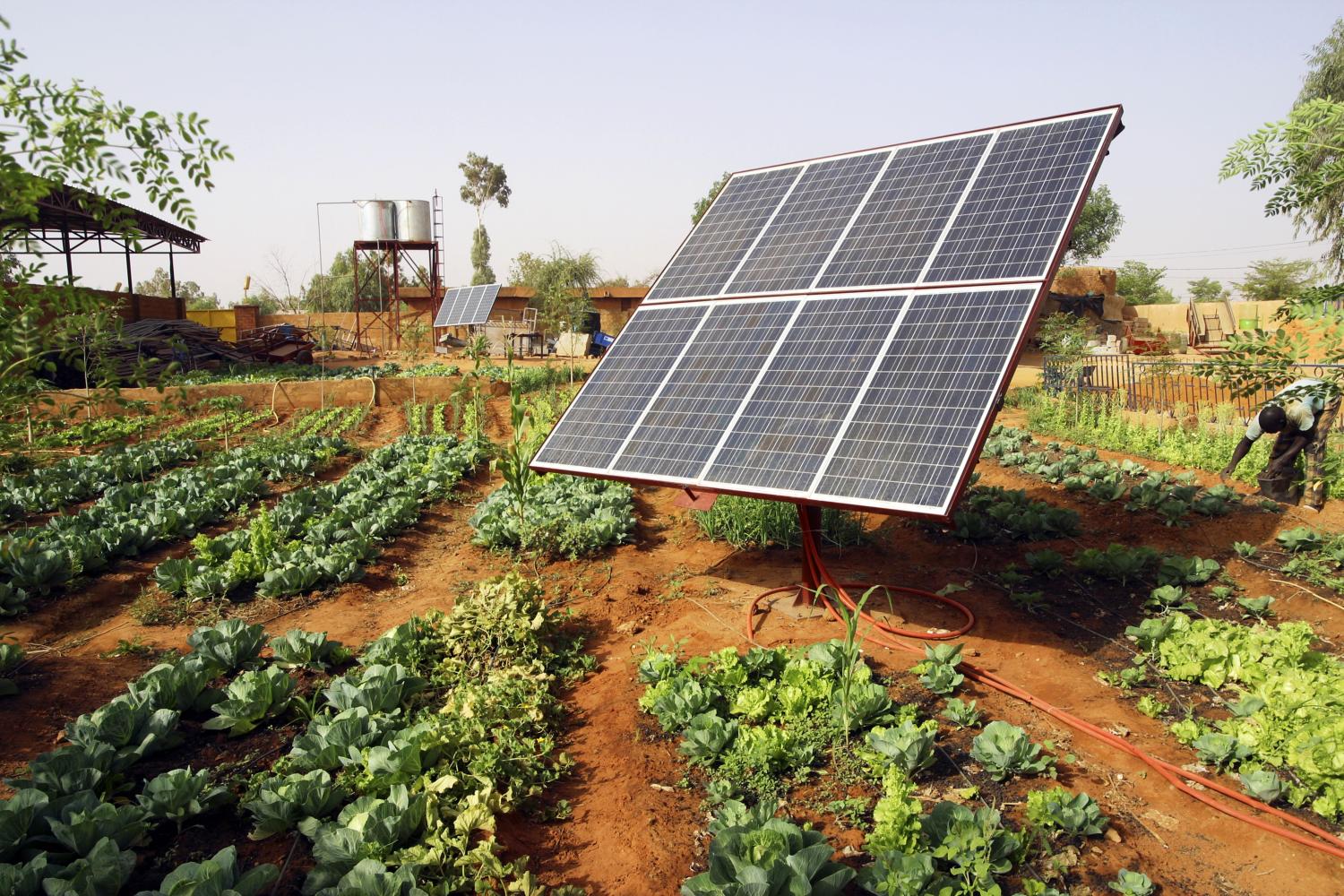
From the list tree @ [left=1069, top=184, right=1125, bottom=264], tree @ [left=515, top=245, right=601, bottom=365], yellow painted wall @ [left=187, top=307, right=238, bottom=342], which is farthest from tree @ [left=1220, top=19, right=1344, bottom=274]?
A: tree @ [left=1069, top=184, right=1125, bottom=264]

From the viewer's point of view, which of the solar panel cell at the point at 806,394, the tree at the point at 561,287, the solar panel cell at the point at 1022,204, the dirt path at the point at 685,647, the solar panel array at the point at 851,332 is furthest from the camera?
the tree at the point at 561,287

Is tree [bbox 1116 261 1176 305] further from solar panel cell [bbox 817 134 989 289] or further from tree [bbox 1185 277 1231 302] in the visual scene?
solar panel cell [bbox 817 134 989 289]

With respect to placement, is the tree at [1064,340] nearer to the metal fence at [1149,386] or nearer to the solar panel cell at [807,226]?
the metal fence at [1149,386]

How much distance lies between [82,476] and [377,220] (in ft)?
98.5

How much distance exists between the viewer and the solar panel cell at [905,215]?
805cm

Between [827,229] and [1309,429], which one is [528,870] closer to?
[827,229]

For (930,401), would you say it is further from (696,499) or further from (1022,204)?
(1022,204)

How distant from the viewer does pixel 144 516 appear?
36.7 ft

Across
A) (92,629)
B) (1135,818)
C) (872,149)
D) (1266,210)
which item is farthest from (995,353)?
(92,629)

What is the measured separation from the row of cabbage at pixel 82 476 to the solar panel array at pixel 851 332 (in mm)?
6858

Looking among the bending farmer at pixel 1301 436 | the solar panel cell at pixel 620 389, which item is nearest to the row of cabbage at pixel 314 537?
the solar panel cell at pixel 620 389

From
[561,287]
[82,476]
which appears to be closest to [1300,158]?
[82,476]

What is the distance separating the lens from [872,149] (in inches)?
384

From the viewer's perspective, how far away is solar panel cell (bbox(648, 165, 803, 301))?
31.1 ft
